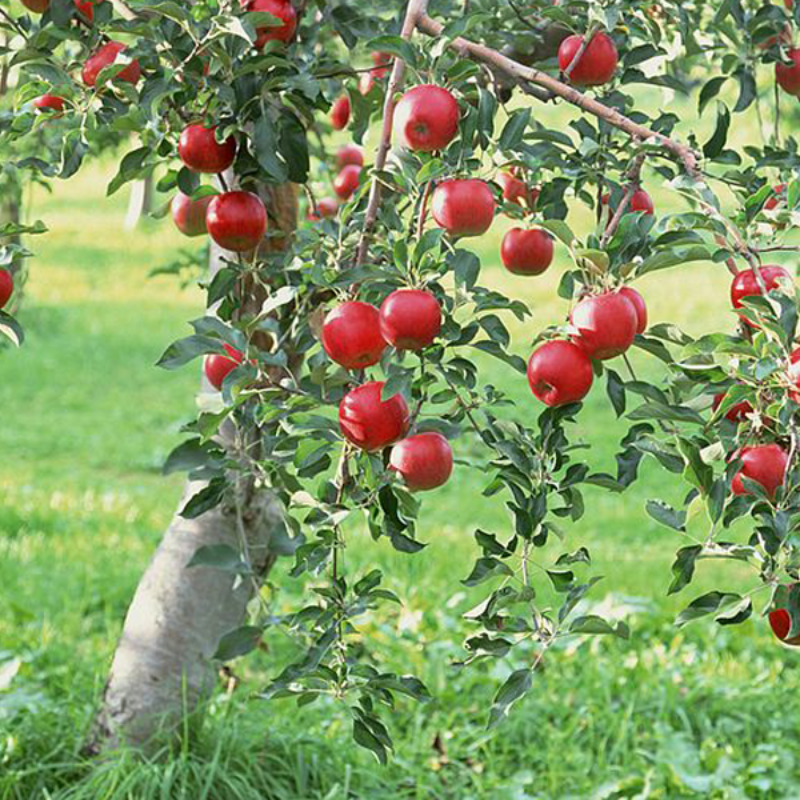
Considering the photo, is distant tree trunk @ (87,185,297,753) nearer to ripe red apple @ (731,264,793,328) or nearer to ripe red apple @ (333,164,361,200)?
ripe red apple @ (333,164,361,200)

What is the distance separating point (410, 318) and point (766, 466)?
335mm

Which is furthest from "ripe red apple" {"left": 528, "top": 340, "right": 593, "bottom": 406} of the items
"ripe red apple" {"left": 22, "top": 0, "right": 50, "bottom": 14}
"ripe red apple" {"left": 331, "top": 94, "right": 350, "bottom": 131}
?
"ripe red apple" {"left": 331, "top": 94, "right": 350, "bottom": 131}

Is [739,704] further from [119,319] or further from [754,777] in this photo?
[119,319]

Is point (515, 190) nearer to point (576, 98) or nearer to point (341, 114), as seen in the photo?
point (576, 98)

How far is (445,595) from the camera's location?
12.0 feet

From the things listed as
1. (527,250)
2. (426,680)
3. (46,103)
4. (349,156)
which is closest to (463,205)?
(527,250)

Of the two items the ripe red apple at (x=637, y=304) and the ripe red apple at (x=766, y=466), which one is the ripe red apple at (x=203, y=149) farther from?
the ripe red apple at (x=766, y=466)

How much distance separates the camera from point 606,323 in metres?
1.12

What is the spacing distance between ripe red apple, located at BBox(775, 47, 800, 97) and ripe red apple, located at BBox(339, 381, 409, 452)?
0.78 metres

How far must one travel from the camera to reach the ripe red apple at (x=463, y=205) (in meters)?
1.21

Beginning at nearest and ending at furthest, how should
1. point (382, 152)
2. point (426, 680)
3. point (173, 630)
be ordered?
point (382, 152) → point (173, 630) → point (426, 680)

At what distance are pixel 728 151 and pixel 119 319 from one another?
8.09 meters

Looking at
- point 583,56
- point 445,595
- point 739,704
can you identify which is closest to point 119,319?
point 445,595

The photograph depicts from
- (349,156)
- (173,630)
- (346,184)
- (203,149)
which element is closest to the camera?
(203,149)
